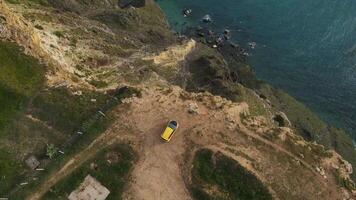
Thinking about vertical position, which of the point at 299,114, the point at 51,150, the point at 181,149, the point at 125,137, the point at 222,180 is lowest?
the point at 51,150

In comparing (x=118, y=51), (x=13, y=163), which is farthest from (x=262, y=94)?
(x=13, y=163)

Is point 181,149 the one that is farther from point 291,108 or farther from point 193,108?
point 291,108

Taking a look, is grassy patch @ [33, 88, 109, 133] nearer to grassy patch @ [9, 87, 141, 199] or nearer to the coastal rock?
grassy patch @ [9, 87, 141, 199]

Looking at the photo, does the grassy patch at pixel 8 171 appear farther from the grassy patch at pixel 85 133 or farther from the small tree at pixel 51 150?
the small tree at pixel 51 150

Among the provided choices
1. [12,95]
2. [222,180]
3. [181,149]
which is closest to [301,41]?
[181,149]

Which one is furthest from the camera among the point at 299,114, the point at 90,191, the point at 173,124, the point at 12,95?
the point at 299,114

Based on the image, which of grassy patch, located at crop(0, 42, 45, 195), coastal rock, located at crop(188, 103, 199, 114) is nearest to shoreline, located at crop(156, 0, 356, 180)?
coastal rock, located at crop(188, 103, 199, 114)

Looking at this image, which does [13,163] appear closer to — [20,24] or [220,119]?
[20,24]
